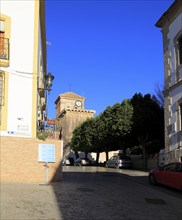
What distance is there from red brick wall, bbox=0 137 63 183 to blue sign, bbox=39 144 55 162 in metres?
0.20

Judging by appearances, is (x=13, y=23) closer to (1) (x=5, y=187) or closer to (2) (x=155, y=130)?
(1) (x=5, y=187)

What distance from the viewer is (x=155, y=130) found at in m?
36.1

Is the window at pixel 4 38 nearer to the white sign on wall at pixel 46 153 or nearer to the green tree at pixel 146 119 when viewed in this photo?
the white sign on wall at pixel 46 153

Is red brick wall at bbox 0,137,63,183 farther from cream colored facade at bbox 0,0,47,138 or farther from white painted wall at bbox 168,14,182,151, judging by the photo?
white painted wall at bbox 168,14,182,151

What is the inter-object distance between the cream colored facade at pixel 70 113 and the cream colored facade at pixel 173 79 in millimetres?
45260

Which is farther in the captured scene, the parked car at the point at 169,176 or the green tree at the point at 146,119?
the green tree at the point at 146,119

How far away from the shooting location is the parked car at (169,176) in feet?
50.7

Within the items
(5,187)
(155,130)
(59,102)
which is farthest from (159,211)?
(59,102)

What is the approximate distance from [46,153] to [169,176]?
5893 mm

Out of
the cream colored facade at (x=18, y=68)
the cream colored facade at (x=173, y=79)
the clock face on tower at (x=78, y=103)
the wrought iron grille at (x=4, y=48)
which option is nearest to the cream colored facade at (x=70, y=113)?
the clock face on tower at (x=78, y=103)

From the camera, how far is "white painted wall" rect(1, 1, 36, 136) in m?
16.2

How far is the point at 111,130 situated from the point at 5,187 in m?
26.2

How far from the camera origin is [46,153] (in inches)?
651

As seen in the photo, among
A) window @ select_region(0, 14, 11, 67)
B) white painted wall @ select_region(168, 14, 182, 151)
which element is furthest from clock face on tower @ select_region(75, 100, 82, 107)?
window @ select_region(0, 14, 11, 67)
